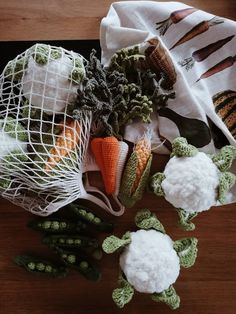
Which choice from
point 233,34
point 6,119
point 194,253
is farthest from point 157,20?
point 194,253

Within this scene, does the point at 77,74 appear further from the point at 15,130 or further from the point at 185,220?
the point at 185,220

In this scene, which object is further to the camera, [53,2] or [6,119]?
[53,2]

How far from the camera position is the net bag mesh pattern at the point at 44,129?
0.78 meters

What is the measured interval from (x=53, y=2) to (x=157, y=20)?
0.24 metres

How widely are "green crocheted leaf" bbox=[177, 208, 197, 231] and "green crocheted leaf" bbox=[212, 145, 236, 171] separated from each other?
100mm

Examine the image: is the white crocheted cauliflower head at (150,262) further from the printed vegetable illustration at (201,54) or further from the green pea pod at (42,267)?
the printed vegetable illustration at (201,54)

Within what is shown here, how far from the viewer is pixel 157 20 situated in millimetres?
900

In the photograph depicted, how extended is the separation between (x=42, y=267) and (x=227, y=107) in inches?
18.7

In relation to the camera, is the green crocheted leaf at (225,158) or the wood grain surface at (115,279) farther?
the wood grain surface at (115,279)

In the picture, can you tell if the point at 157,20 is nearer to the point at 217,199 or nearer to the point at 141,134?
the point at 141,134

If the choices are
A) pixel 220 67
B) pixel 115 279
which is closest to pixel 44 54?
pixel 220 67

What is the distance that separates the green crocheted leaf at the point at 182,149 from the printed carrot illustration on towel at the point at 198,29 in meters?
0.22

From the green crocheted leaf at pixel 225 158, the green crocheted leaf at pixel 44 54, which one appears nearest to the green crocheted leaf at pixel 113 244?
the green crocheted leaf at pixel 225 158

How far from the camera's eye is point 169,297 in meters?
0.82
